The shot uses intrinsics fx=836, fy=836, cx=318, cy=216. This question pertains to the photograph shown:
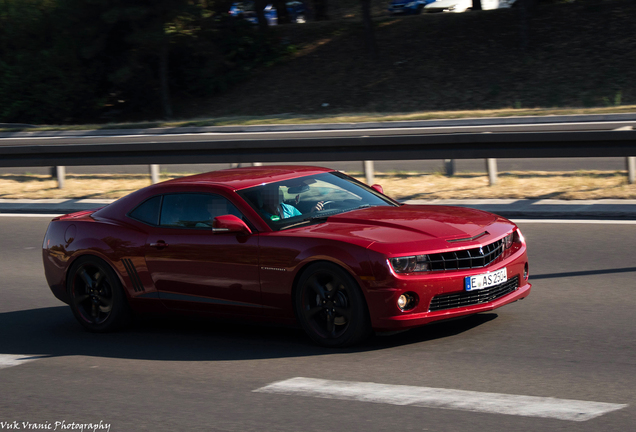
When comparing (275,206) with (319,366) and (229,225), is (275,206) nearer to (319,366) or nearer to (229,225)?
(229,225)

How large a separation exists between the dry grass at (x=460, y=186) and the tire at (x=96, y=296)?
21.2ft

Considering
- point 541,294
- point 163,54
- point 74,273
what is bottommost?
point 541,294

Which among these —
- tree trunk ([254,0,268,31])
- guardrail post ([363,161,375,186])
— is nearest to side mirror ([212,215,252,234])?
guardrail post ([363,161,375,186])

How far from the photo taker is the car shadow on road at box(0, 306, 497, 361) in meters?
6.06

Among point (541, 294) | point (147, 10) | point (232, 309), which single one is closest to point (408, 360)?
point (232, 309)

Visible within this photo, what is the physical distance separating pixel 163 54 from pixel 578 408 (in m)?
37.3

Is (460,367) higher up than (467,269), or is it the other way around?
(467,269)

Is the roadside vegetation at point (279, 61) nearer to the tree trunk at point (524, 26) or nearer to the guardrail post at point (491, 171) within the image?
the tree trunk at point (524, 26)

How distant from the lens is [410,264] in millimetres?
5652

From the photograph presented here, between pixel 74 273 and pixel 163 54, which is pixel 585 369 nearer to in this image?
pixel 74 273

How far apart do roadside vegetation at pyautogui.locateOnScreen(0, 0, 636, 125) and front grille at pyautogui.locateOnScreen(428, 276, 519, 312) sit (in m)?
26.9

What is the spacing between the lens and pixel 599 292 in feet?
23.5

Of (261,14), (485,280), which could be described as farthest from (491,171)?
(261,14)

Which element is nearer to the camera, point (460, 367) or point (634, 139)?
point (460, 367)
